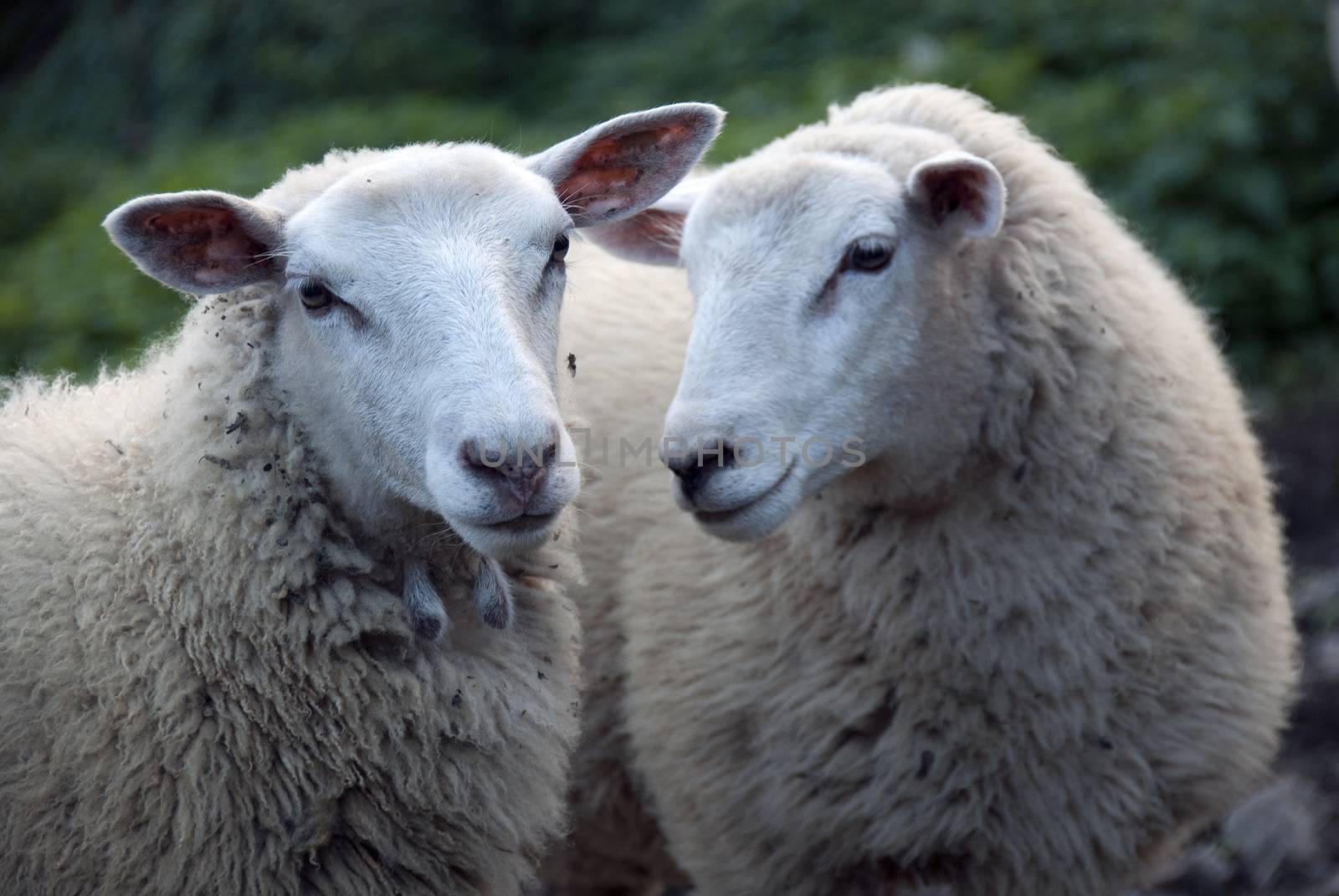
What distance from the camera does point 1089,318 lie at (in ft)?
10.4

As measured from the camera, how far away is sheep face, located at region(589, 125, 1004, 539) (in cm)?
284

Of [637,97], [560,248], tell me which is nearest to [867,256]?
[560,248]

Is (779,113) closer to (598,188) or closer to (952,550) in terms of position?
(598,188)

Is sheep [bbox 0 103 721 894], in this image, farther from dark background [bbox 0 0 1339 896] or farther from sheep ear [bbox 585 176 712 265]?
dark background [bbox 0 0 1339 896]

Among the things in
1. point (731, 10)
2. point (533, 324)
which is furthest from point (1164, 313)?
point (731, 10)

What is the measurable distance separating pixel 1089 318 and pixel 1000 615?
2.37 feet

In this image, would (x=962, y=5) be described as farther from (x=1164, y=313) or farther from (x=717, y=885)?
(x=717, y=885)

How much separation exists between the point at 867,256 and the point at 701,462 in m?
0.62

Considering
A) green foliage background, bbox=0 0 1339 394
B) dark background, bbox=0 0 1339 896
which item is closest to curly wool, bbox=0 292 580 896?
green foliage background, bbox=0 0 1339 394

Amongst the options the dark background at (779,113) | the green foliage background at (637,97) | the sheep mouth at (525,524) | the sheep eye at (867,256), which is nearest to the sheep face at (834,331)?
the sheep eye at (867,256)

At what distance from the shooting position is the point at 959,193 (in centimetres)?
301

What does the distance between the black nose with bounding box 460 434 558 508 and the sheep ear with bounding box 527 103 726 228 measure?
0.82m

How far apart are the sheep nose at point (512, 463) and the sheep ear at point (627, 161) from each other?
0.82 m

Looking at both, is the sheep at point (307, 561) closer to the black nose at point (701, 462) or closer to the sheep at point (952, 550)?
the black nose at point (701, 462)
